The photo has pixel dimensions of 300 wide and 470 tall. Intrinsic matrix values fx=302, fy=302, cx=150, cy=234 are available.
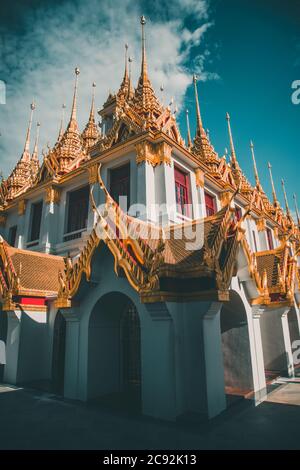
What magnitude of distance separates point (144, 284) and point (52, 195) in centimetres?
1306

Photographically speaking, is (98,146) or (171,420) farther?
(98,146)

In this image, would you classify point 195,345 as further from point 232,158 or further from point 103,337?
point 232,158

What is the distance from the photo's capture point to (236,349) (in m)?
10.4

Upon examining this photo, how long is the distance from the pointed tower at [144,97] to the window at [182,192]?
12.9ft

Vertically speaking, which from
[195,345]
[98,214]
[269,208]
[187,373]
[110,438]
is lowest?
[110,438]

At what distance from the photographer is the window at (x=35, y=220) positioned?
20.0m

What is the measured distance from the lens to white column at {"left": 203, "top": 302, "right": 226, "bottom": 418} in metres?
7.47

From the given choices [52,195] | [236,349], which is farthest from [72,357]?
[52,195]

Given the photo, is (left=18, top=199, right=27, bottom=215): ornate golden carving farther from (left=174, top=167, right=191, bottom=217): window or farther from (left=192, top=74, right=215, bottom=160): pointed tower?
(left=192, top=74, right=215, bottom=160): pointed tower

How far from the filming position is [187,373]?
7.70 metres

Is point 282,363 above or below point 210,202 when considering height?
below

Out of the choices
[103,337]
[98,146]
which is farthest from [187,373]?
[98,146]

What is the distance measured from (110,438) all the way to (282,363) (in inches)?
364

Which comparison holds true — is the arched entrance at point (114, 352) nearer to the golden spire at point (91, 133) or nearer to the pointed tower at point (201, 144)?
the pointed tower at point (201, 144)
